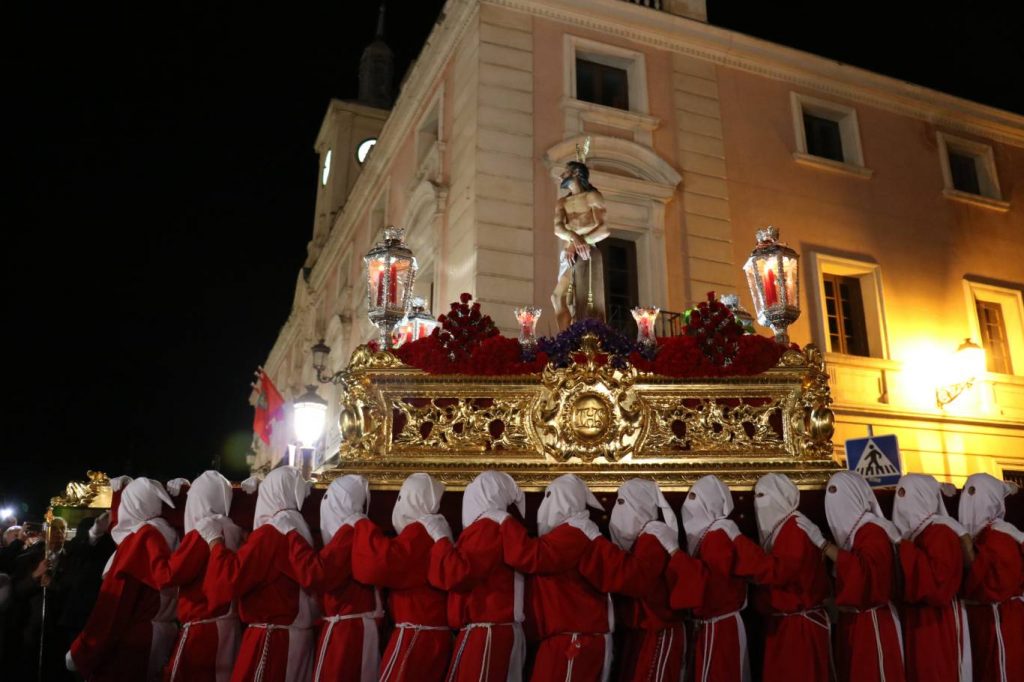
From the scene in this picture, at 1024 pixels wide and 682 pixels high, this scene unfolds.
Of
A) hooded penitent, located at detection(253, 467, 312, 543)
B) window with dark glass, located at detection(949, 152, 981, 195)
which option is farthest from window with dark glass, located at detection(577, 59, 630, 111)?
hooded penitent, located at detection(253, 467, 312, 543)

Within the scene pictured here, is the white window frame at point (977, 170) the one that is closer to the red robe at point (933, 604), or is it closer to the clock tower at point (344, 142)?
the red robe at point (933, 604)

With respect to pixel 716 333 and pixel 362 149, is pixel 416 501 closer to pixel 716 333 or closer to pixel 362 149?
pixel 716 333

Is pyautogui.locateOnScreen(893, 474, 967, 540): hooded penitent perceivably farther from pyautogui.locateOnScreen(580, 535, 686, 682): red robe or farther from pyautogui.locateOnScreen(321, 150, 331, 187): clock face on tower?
pyautogui.locateOnScreen(321, 150, 331, 187): clock face on tower

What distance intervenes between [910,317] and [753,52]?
19.2 feet

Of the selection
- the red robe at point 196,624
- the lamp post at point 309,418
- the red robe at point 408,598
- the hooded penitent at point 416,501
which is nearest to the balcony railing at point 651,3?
the lamp post at point 309,418

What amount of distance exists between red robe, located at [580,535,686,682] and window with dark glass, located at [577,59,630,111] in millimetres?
10600

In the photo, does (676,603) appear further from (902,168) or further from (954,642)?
(902,168)

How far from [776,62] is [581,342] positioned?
10994mm

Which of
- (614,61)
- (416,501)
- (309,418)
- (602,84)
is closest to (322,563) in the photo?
(416,501)

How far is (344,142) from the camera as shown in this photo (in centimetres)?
2536

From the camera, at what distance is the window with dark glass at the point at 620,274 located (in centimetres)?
1305

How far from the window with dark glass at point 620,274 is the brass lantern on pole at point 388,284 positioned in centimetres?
588

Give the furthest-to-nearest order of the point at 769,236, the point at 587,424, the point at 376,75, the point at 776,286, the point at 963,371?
1. the point at 376,75
2. the point at 963,371
3. the point at 769,236
4. the point at 776,286
5. the point at 587,424

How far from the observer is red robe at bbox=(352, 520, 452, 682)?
4.83m
